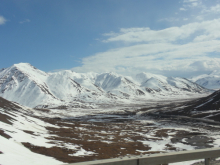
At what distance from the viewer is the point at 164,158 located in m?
5.01

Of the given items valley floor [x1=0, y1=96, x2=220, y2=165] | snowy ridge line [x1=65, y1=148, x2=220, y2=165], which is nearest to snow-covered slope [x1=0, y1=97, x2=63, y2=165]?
valley floor [x1=0, y1=96, x2=220, y2=165]

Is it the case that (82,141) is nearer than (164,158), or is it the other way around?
(164,158)

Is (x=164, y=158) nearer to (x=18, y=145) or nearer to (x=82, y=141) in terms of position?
(x=18, y=145)

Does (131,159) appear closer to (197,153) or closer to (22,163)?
(197,153)

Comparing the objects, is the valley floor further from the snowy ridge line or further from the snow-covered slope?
the snowy ridge line

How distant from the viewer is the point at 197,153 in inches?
212

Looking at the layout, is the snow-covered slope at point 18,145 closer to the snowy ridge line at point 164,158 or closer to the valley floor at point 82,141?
the valley floor at point 82,141

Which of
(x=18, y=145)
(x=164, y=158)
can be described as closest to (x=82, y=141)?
(x=18, y=145)

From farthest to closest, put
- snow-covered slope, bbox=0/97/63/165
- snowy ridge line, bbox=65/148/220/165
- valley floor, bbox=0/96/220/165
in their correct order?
1. valley floor, bbox=0/96/220/165
2. snow-covered slope, bbox=0/97/63/165
3. snowy ridge line, bbox=65/148/220/165

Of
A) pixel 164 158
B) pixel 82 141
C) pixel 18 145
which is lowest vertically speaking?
pixel 164 158

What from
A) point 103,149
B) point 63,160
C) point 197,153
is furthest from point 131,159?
point 103,149

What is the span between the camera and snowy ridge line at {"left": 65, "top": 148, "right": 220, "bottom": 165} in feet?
14.8

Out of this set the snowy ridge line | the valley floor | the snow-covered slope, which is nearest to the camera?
the snowy ridge line

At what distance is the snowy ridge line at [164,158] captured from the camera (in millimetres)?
4500
